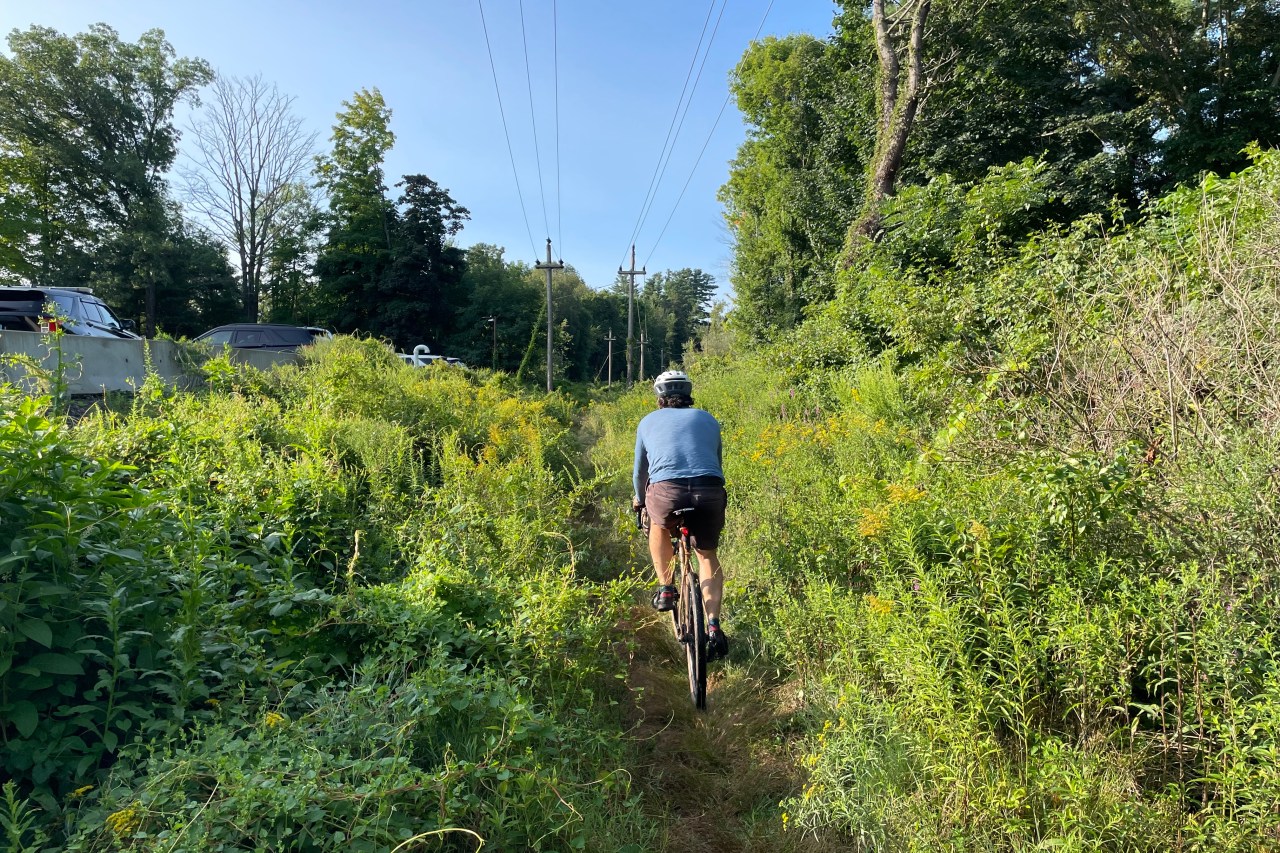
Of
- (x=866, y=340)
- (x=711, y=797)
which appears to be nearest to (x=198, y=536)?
(x=711, y=797)

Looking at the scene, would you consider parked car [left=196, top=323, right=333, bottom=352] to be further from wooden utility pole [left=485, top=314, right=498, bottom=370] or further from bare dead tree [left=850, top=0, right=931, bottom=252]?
wooden utility pole [left=485, top=314, right=498, bottom=370]

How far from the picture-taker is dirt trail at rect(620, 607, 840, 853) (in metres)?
2.77

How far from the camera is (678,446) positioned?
4082 mm

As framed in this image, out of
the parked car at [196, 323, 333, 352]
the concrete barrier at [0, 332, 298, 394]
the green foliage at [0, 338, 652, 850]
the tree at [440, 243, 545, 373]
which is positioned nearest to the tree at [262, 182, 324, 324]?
the tree at [440, 243, 545, 373]

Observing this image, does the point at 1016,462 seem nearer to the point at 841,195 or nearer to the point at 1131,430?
the point at 1131,430

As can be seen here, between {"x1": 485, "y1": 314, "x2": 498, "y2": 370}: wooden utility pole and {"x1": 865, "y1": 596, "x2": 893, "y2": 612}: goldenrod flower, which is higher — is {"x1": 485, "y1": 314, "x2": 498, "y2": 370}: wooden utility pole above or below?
above

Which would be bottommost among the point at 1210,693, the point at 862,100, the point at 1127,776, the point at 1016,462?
the point at 1127,776

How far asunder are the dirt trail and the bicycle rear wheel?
12 centimetres

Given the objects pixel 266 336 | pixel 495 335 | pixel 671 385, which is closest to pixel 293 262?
pixel 495 335

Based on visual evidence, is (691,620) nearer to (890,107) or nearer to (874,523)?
(874,523)

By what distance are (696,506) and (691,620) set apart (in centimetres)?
74

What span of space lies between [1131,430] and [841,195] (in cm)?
1604

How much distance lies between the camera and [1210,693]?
2.27 m

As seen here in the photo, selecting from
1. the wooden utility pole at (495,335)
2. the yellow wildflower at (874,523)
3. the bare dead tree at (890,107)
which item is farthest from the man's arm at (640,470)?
the wooden utility pole at (495,335)
